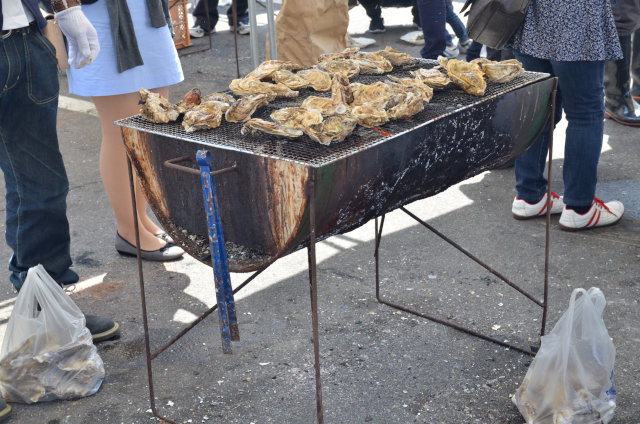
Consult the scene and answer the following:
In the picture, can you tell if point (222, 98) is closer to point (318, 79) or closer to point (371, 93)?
point (318, 79)

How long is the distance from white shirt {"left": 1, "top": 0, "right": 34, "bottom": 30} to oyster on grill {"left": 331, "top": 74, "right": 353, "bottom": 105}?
104 centimetres

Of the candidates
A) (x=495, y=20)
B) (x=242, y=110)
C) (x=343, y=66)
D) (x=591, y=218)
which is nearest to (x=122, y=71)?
(x=343, y=66)

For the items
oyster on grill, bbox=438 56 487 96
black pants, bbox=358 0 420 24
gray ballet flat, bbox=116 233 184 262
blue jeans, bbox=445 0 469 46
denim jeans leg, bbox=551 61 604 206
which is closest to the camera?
oyster on grill, bbox=438 56 487 96

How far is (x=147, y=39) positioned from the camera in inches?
130

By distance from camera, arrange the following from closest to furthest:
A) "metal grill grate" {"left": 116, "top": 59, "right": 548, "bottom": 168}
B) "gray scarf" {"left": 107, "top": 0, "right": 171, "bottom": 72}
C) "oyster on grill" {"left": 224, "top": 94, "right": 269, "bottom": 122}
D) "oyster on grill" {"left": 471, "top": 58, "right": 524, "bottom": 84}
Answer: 1. "metal grill grate" {"left": 116, "top": 59, "right": 548, "bottom": 168}
2. "oyster on grill" {"left": 224, "top": 94, "right": 269, "bottom": 122}
3. "oyster on grill" {"left": 471, "top": 58, "right": 524, "bottom": 84}
4. "gray scarf" {"left": 107, "top": 0, "right": 171, "bottom": 72}

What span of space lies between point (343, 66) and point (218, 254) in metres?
1.00

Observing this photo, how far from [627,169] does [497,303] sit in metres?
1.78

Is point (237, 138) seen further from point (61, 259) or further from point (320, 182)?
point (61, 259)

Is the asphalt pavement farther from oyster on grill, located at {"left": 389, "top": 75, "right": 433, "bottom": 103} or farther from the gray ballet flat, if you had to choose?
oyster on grill, located at {"left": 389, "top": 75, "right": 433, "bottom": 103}

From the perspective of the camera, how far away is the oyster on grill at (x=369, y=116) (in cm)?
211

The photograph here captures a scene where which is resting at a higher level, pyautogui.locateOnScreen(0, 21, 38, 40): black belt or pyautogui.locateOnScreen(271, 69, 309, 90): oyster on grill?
pyautogui.locateOnScreen(0, 21, 38, 40): black belt

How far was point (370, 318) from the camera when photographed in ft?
10.0

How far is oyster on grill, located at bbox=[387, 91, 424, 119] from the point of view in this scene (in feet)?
7.11

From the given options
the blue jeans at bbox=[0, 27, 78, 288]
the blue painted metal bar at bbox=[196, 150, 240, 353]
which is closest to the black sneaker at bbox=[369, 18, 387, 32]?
the blue jeans at bbox=[0, 27, 78, 288]
